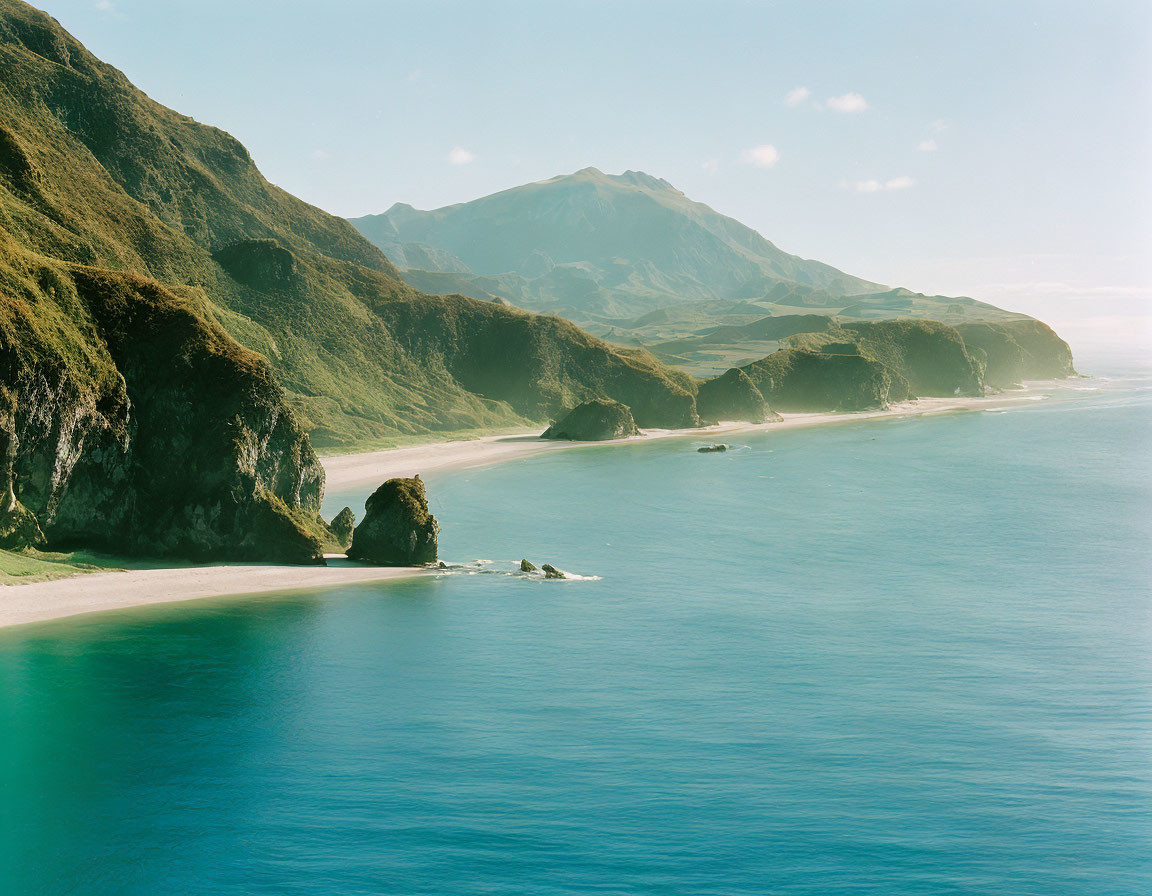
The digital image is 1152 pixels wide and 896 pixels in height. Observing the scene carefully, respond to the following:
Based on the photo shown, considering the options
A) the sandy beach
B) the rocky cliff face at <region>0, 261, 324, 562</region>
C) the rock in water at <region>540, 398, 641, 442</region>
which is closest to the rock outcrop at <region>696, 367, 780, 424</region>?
the rock in water at <region>540, 398, 641, 442</region>

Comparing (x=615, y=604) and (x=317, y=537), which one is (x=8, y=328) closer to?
(x=317, y=537)

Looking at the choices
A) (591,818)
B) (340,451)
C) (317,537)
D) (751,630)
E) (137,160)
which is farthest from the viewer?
(137,160)

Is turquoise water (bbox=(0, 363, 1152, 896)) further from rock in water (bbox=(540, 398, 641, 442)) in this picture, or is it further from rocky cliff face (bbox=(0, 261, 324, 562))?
rock in water (bbox=(540, 398, 641, 442))

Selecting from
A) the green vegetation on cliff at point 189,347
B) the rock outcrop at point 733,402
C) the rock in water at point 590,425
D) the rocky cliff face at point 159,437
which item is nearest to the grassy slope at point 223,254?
the green vegetation on cliff at point 189,347

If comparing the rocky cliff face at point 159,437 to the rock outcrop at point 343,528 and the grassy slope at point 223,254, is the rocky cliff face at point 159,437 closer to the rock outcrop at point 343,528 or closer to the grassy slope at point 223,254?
the rock outcrop at point 343,528

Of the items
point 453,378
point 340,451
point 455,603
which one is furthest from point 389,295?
point 455,603

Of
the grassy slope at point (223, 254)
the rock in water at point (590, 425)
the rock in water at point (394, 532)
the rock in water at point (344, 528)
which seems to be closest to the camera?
the rock in water at point (394, 532)
